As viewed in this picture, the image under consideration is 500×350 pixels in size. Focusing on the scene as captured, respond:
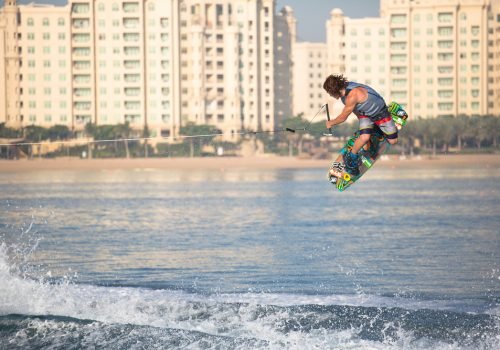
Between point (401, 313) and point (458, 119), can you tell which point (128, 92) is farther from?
point (401, 313)

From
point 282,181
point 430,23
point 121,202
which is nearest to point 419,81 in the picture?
point 430,23

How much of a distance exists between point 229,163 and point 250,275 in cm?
12869

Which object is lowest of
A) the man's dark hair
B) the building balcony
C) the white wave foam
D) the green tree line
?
the white wave foam

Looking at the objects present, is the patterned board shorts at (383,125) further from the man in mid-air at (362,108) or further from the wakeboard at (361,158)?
the wakeboard at (361,158)

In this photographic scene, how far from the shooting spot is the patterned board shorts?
19516mm

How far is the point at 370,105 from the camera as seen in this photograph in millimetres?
18969

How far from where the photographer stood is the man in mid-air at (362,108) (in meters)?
18.5

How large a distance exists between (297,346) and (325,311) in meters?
3.67

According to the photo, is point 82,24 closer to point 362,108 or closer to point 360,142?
point 360,142

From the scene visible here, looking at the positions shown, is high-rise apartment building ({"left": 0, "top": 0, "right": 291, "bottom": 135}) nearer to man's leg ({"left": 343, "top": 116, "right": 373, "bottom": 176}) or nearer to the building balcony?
the building balcony

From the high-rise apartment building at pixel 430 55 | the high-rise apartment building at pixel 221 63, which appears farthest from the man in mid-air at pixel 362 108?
the high-rise apartment building at pixel 430 55

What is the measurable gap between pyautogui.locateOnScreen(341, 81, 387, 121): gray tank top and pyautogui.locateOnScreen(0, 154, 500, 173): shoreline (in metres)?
134

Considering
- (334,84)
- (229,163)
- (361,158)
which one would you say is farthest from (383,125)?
(229,163)

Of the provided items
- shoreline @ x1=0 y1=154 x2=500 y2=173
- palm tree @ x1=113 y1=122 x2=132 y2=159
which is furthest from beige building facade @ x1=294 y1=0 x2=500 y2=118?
palm tree @ x1=113 y1=122 x2=132 y2=159
